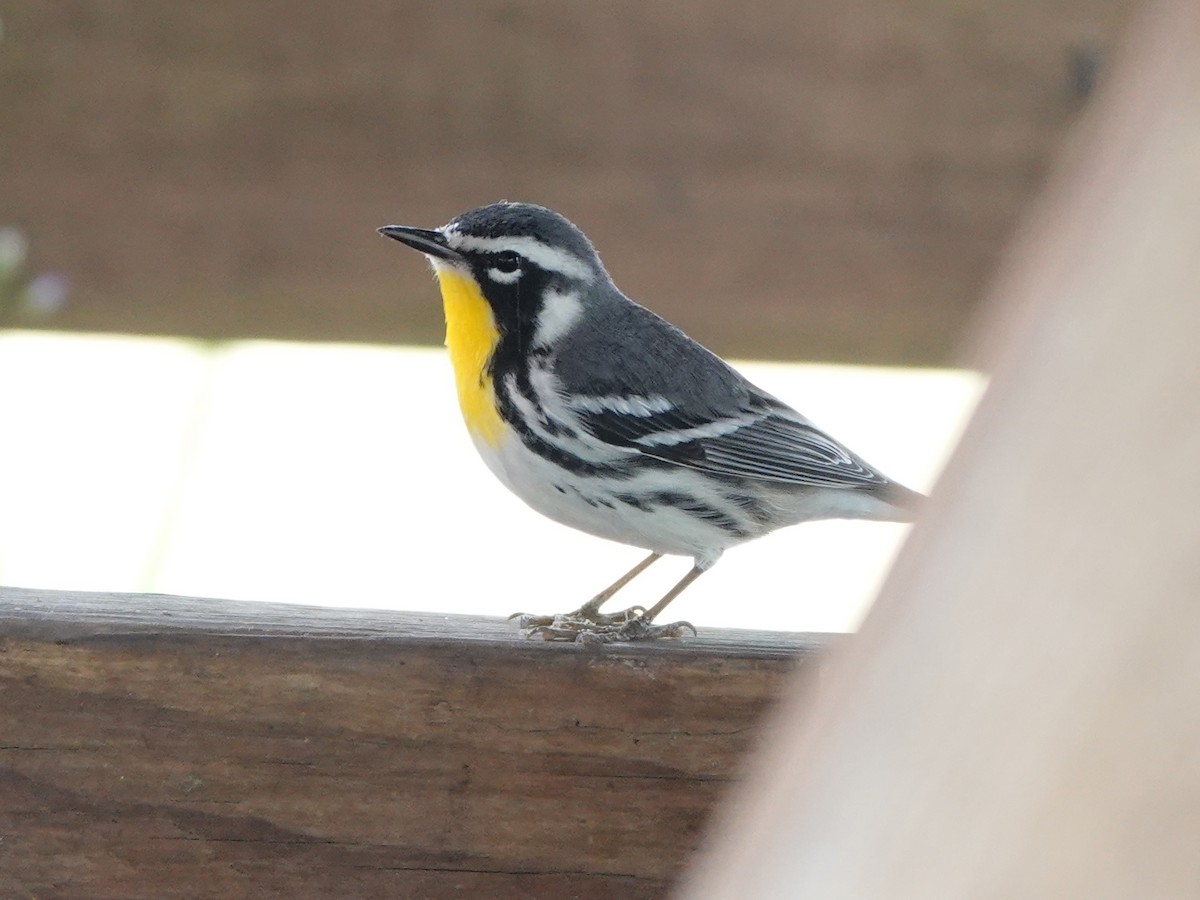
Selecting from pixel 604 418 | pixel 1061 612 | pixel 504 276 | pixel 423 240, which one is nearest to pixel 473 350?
pixel 504 276

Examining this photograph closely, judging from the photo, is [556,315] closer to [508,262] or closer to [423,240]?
[508,262]

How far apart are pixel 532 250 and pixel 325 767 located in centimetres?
150

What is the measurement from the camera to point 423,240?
105 inches

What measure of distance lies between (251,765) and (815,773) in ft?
3.96

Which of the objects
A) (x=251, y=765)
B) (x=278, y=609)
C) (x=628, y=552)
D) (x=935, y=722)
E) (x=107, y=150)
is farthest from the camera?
(x=628, y=552)

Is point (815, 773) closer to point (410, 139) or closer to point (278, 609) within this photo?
point (278, 609)

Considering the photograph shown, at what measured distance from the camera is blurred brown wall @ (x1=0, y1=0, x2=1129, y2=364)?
2664mm

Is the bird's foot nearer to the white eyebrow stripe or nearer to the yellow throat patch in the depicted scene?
the yellow throat patch

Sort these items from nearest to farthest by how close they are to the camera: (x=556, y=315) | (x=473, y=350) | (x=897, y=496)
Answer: (x=473, y=350)
(x=556, y=315)
(x=897, y=496)

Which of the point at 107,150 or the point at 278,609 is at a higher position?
the point at 107,150

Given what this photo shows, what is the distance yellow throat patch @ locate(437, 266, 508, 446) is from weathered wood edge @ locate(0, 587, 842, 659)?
0.92 meters

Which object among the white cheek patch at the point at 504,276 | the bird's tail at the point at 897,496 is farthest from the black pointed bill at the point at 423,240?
the bird's tail at the point at 897,496

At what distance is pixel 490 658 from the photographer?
1790 mm


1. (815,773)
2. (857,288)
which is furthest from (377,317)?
(815,773)
